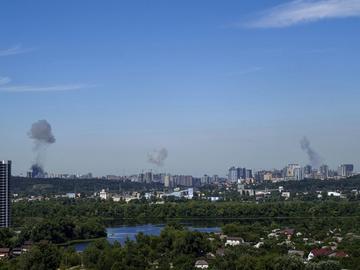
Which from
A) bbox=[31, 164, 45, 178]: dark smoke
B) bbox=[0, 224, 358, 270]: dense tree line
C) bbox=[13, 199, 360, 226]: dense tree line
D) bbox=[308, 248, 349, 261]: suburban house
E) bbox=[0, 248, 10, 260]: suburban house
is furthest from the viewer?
→ bbox=[31, 164, 45, 178]: dark smoke

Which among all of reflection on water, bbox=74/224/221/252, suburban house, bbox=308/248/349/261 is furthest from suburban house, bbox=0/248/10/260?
suburban house, bbox=308/248/349/261

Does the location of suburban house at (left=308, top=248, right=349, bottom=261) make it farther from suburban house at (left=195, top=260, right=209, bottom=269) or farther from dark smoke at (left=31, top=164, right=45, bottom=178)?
dark smoke at (left=31, top=164, right=45, bottom=178)

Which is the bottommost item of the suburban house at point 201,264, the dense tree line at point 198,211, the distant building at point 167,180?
the suburban house at point 201,264

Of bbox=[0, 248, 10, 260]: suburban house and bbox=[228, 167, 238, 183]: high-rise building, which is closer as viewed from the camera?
bbox=[0, 248, 10, 260]: suburban house

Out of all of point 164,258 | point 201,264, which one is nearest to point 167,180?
point 164,258

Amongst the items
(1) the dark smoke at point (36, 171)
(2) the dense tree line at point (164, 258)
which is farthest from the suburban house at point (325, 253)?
(1) the dark smoke at point (36, 171)

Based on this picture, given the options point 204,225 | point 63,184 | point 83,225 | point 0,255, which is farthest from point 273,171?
point 0,255

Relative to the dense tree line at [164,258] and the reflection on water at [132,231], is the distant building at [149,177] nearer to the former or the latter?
the reflection on water at [132,231]

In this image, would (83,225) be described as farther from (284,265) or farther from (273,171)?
(273,171)
